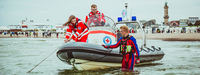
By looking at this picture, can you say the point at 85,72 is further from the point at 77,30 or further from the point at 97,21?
the point at 97,21

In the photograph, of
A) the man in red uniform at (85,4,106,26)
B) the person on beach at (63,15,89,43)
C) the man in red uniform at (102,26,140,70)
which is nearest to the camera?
the man in red uniform at (102,26,140,70)

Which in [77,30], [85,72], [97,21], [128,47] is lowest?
[85,72]

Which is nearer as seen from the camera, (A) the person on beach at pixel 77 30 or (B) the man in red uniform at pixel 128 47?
(B) the man in red uniform at pixel 128 47

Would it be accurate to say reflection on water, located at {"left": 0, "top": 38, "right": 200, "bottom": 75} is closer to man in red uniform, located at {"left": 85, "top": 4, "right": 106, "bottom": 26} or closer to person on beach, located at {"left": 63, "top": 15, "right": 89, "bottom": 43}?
person on beach, located at {"left": 63, "top": 15, "right": 89, "bottom": 43}

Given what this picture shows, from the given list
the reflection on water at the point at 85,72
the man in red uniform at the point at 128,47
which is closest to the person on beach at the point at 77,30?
the reflection on water at the point at 85,72

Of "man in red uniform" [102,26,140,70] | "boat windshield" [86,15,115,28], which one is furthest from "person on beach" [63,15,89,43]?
"man in red uniform" [102,26,140,70]

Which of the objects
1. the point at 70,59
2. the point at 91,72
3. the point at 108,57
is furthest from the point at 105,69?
the point at 70,59

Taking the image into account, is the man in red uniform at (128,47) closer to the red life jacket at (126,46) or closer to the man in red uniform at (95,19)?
the red life jacket at (126,46)

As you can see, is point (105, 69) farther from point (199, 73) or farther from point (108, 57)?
point (199, 73)

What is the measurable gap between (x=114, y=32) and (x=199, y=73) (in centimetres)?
289

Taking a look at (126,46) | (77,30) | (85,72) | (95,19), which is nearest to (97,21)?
(95,19)

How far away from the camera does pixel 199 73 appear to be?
7488 mm

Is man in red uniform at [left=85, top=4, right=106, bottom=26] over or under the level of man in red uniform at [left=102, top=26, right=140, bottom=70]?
over

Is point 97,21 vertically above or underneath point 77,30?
above
